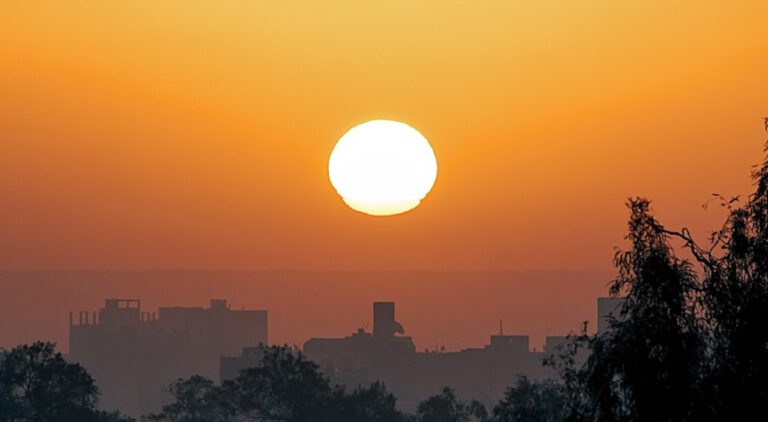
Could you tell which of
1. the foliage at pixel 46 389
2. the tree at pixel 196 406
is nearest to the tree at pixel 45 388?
the foliage at pixel 46 389

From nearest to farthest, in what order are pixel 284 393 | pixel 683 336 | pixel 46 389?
pixel 683 336 → pixel 46 389 → pixel 284 393

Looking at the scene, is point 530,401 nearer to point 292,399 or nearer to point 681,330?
point 292,399

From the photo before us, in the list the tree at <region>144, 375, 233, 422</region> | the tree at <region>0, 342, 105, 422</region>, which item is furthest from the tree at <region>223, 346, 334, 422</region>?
the tree at <region>0, 342, 105, 422</region>

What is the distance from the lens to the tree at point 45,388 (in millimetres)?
129000

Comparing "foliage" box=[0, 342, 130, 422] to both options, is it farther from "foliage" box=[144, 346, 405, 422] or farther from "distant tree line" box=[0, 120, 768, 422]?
"distant tree line" box=[0, 120, 768, 422]

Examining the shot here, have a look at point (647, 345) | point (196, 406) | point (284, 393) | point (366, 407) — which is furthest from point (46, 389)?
point (647, 345)

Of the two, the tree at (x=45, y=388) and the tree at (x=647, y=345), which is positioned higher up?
the tree at (x=45, y=388)

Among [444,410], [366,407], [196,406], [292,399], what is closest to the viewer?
[292,399]

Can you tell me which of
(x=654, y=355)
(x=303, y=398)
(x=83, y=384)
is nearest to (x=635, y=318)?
(x=654, y=355)

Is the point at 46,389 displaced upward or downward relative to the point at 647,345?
upward

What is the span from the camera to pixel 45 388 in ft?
429

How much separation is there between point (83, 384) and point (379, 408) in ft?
91.1

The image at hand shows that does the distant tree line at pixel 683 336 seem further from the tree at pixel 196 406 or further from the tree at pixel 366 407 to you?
the tree at pixel 196 406

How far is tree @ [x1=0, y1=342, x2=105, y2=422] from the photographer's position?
129 meters
